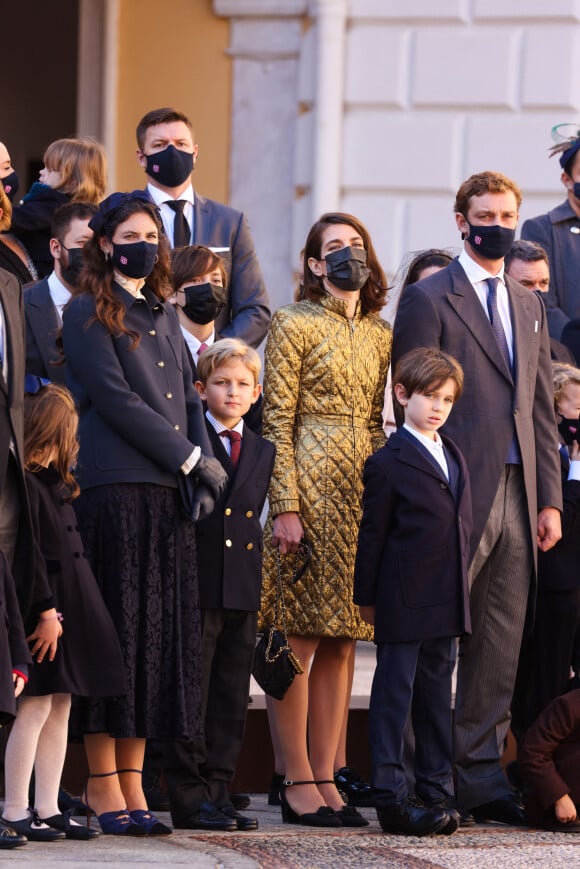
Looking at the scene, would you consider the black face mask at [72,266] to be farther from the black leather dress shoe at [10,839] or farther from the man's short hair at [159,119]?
the black leather dress shoe at [10,839]

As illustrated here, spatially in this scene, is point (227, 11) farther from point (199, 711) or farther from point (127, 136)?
point (199, 711)

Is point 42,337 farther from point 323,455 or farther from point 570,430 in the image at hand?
point 570,430

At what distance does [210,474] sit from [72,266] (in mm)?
1153

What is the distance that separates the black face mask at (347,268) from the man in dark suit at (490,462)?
0.17 m

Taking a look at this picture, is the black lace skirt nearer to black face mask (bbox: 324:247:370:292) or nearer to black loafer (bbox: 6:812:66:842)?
black loafer (bbox: 6:812:66:842)

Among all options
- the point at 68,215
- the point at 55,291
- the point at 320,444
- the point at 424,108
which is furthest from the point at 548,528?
the point at 424,108

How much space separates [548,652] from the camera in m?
7.18

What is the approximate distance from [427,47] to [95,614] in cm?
513

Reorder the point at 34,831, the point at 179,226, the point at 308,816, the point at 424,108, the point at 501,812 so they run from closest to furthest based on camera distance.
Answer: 1. the point at 34,831
2. the point at 308,816
3. the point at 501,812
4. the point at 179,226
5. the point at 424,108

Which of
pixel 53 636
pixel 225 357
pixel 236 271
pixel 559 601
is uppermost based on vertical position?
pixel 236 271

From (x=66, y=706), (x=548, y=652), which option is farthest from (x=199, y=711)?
(x=548, y=652)

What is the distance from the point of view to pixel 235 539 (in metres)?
6.29

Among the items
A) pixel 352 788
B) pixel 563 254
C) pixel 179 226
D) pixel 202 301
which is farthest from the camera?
pixel 563 254

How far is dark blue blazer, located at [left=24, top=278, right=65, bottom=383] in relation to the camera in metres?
6.59
